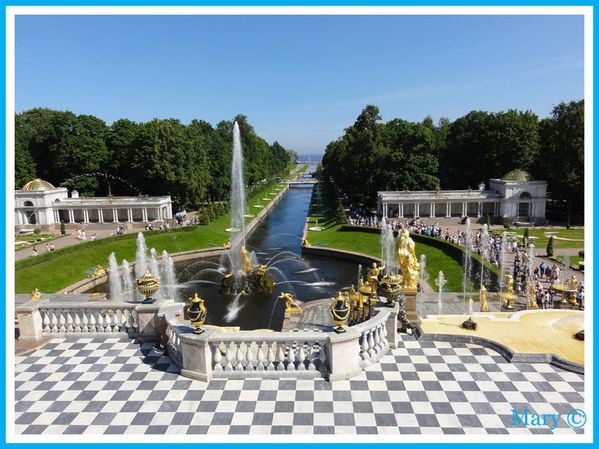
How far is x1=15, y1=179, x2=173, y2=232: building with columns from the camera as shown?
59.7 meters

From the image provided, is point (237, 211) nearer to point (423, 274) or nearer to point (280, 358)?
point (423, 274)

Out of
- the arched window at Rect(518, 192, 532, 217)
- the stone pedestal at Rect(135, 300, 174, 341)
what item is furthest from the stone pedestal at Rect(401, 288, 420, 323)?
the arched window at Rect(518, 192, 532, 217)

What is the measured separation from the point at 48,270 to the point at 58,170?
38.4 metres

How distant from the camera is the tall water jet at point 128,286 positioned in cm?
3169

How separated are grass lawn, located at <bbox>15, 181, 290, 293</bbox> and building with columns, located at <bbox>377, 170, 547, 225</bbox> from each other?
24731mm

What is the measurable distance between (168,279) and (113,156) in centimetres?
4197

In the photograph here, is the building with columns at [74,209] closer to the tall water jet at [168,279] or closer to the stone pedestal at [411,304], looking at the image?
the tall water jet at [168,279]

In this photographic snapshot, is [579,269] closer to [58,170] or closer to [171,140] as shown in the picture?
[171,140]

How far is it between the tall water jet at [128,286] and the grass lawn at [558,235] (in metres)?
37.3

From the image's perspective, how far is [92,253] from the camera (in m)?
42.9

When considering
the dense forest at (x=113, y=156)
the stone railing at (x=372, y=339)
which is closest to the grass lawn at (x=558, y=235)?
the stone railing at (x=372, y=339)

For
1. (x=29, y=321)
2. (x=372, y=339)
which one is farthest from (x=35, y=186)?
(x=372, y=339)

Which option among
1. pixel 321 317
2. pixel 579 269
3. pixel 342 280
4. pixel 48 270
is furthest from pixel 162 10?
pixel 579 269

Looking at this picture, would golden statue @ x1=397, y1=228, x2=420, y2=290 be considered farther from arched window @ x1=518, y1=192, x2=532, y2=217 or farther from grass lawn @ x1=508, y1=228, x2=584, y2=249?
arched window @ x1=518, y1=192, x2=532, y2=217
